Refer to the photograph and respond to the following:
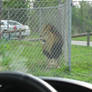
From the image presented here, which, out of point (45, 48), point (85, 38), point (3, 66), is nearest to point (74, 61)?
point (85, 38)

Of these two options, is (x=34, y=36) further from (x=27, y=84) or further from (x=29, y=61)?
(x=27, y=84)

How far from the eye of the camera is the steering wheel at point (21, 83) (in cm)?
153

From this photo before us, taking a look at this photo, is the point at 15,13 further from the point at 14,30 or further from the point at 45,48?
the point at 45,48

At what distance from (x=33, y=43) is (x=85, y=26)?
2.37 metres

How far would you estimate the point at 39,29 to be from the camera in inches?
203

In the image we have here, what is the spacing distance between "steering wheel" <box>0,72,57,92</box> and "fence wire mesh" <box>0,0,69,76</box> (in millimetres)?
2862

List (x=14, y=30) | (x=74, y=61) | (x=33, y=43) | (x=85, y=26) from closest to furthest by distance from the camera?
(x=14, y=30)
(x=33, y=43)
(x=85, y=26)
(x=74, y=61)

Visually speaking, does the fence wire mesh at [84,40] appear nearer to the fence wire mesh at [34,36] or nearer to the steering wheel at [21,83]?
the fence wire mesh at [34,36]

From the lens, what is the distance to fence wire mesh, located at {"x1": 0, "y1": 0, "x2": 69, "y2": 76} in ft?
15.4

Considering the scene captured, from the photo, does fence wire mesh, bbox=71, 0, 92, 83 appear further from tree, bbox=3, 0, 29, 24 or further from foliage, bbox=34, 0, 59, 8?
tree, bbox=3, 0, 29, 24

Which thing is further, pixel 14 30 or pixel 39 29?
pixel 39 29

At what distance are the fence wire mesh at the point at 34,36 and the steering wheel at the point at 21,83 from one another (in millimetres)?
2862

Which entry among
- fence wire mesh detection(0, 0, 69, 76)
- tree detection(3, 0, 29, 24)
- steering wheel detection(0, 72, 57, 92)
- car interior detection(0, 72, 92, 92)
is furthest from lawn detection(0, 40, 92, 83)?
steering wheel detection(0, 72, 57, 92)

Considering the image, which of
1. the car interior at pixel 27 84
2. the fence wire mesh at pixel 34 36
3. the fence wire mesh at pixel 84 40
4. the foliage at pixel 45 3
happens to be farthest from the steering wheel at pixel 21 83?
the fence wire mesh at pixel 84 40
